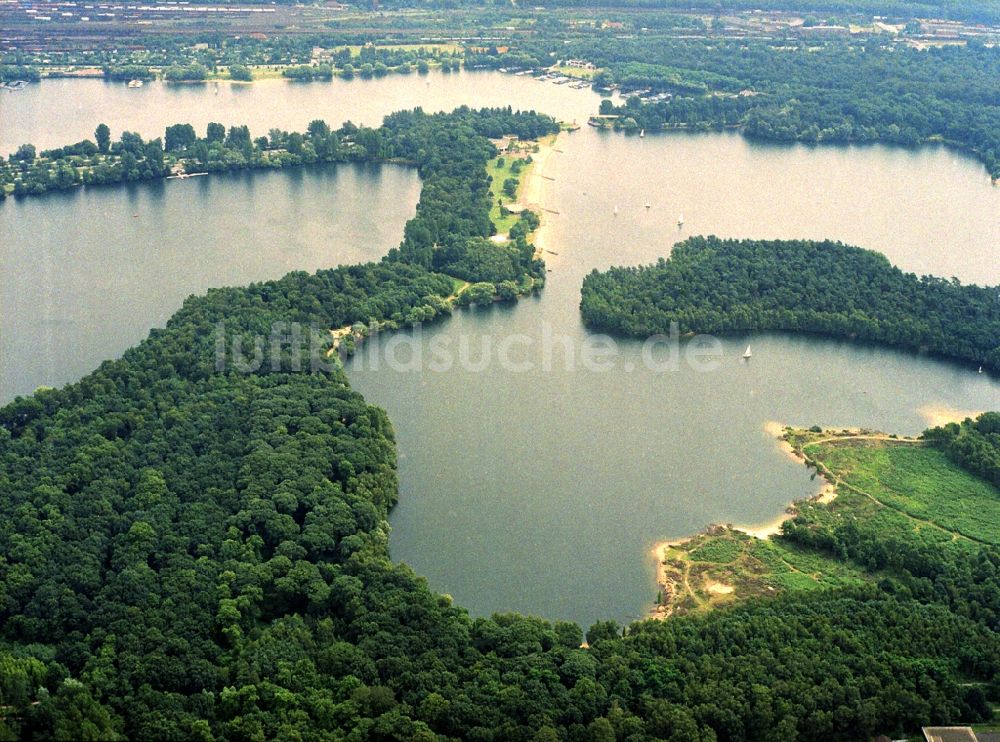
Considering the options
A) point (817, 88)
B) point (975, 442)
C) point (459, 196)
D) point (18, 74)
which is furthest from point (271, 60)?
point (975, 442)

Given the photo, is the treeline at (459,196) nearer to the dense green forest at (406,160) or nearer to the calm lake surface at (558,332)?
the dense green forest at (406,160)

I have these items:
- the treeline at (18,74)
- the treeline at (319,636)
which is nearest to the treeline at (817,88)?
the treeline at (18,74)

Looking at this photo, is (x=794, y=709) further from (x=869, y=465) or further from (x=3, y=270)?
(x=3, y=270)

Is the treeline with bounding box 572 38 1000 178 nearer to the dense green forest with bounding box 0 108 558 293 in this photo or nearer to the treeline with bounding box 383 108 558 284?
the treeline with bounding box 383 108 558 284

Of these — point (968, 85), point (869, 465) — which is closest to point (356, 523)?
point (869, 465)

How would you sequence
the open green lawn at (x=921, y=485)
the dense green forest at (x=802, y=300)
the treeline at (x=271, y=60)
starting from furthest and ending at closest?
1. the treeline at (x=271, y=60)
2. the dense green forest at (x=802, y=300)
3. the open green lawn at (x=921, y=485)

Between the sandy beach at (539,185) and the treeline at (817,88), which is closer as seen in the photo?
the sandy beach at (539,185)

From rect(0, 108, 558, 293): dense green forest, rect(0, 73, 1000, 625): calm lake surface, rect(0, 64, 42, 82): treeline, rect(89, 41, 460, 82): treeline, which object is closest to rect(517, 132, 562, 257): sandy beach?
rect(0, 73, 1000, 625): calm lake surface
